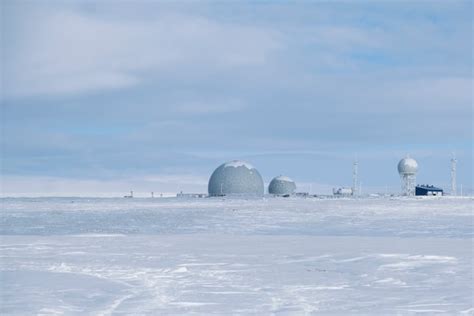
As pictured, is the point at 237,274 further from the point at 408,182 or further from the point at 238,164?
the point at 408,182

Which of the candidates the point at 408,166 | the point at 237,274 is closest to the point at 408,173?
the point at 408,166

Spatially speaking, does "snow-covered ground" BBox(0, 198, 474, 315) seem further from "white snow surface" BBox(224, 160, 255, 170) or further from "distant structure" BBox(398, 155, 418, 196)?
"distant structure" BBox(398, 155, 418, 196)

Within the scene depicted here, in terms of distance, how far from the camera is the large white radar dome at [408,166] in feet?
319

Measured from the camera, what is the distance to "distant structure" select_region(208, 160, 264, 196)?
85438 millimetres

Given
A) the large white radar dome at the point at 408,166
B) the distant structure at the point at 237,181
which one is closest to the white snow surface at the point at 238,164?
the distant structure at the point at 237,181

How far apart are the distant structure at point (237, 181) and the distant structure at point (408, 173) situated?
23.1 meters

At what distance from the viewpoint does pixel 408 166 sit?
97.2 meters

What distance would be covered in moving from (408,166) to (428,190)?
565 centimetres

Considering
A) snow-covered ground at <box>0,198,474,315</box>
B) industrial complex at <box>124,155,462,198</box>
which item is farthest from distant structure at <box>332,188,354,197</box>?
snow-covered ground at <box>0,198,474,315</box>

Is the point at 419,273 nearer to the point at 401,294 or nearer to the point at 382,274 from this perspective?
the point at 382,274

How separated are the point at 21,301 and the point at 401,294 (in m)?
5.82

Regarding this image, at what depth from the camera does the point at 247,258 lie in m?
15.3

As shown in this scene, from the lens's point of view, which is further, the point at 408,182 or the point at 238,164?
the point at 408,182

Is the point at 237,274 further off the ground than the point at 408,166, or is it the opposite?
the point at 408,166
